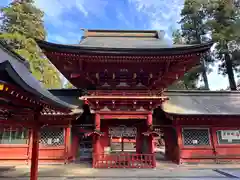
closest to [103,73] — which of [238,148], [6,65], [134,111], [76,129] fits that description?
[134,111]

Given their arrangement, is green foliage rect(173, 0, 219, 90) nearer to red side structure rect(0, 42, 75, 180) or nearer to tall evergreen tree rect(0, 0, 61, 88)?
tall evergreen tree rect(0, 0, 61, 88)

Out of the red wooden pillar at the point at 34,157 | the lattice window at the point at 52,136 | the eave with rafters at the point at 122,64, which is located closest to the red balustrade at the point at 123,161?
the lattice window at the point at 52,136

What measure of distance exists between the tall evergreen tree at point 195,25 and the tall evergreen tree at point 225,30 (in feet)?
3.48

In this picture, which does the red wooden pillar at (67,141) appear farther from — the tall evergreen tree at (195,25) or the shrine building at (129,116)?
the tall evergreen tree at (195,25)

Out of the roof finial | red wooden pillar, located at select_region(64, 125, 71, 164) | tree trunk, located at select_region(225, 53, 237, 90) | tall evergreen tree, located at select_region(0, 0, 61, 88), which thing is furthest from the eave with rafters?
tree trunk, located at select_region(225, 53, 237, 90)

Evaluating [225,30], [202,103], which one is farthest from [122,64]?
[225,30]

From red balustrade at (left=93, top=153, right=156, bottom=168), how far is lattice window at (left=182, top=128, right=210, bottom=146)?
2.74 m

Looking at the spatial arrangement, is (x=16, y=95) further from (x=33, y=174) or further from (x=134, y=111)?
(x=134, y=111)

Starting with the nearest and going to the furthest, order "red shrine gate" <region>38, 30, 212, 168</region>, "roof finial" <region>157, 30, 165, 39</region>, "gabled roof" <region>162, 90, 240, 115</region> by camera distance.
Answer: "red shrine gate" <region>38, 30, 212, 168</region> → "gabled roof" <region>162, 90, 240, 115</region> → "roof finial" <region>157, 30, 165, 39</region>

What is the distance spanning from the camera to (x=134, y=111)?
10711 millimetres

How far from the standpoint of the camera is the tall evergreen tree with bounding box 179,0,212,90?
75.8 ft

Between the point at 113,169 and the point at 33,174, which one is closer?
the point at 33,174

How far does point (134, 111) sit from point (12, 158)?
7.17m

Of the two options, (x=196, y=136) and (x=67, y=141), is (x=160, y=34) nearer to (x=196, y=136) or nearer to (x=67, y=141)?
(x=196, y=136)
